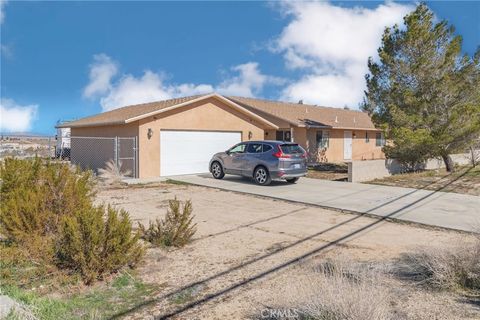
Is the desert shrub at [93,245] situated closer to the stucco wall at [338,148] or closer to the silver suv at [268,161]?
the silver suv at [268,161]

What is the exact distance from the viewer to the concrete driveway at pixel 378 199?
911 centimetres

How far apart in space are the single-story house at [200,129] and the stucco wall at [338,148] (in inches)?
2.7

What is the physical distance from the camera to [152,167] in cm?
1708

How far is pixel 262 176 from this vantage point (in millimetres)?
14531

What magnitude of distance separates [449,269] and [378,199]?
722 cm

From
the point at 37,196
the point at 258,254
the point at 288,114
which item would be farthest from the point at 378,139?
the point at 37,196

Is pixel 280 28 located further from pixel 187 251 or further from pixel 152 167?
pixel 187 251

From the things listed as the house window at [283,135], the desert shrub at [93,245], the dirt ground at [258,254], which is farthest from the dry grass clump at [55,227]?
the house window at [283,135]

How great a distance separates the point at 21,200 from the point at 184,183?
959cm

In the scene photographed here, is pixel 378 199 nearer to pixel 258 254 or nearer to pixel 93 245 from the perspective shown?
pixel 258 254

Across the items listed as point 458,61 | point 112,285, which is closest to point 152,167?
point 112,285

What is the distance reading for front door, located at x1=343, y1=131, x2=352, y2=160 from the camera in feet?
93.2

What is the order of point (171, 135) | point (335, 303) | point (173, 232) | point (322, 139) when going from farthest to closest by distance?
point (322, 139)
point (171, 135)
point (173, 232)
point (335, 303)

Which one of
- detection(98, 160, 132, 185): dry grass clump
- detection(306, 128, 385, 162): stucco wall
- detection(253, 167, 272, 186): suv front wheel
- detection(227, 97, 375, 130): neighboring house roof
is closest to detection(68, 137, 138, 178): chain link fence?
detection(98, 160, 132, 185): dry grass clump
